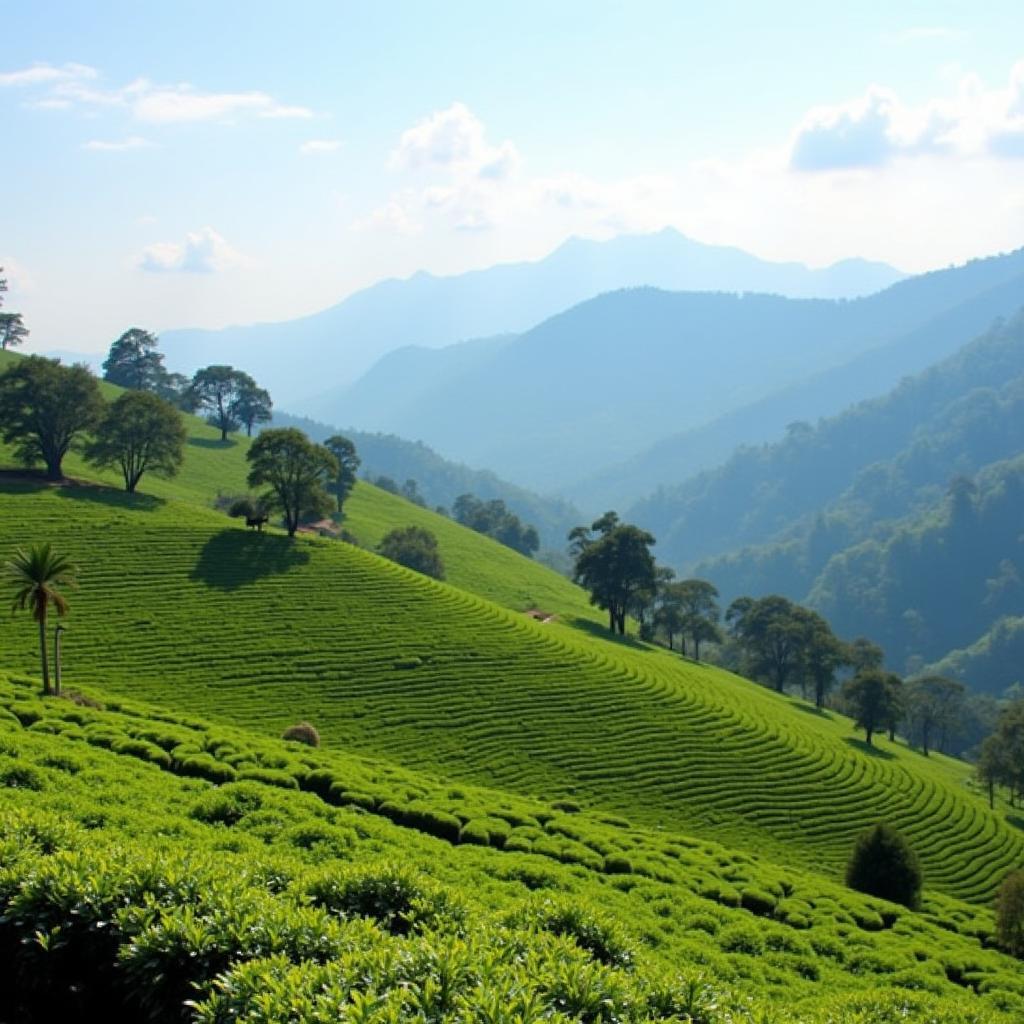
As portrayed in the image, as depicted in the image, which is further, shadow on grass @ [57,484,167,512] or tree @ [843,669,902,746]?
tree @ [843,669,902,746]

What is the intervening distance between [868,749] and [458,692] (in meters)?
39.0

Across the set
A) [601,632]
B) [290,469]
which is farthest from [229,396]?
[601,632]

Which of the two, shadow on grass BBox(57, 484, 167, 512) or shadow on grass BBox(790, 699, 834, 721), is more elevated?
shadow on grass BBox(57, 484, 167, 512)

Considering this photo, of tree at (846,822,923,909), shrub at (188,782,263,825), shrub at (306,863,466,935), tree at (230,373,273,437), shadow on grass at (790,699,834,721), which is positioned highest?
tree at (230,373,273,437)

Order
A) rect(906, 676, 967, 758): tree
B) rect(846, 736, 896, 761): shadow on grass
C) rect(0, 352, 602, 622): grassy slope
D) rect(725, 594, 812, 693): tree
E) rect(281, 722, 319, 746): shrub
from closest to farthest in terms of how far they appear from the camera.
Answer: rect(281, 722, 319, 746): shrub, rect(846, 736, 896, 761): shadow on grass, rect(0, 352, 602, 622): grassy slope, rect(725, 594, 812, 693): tree, rect(906, 676, 967, 758): tree

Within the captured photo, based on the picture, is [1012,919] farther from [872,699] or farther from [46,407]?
[46,407]

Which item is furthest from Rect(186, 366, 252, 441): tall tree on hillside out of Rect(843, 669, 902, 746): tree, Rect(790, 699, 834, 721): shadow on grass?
Rect(843, 669, 902, 746): tree

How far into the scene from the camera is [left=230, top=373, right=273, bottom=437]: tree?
136 metres

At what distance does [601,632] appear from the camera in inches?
3327

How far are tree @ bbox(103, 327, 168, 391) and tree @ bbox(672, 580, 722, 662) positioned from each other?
9644cm

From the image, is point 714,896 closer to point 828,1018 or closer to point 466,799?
point 466,799

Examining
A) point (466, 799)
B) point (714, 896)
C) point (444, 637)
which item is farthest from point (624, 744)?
point (714, 896)

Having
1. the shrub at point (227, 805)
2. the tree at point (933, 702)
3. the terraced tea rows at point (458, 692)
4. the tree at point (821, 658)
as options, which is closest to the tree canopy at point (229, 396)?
the terraced tea rows at point (458, 692)

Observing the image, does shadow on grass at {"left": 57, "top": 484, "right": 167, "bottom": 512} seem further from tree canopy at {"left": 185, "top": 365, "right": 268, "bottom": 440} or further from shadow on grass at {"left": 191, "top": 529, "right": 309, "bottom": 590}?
tree canopy at {"left": 185, "top": 365, "right": 268, "bottom": 440}
